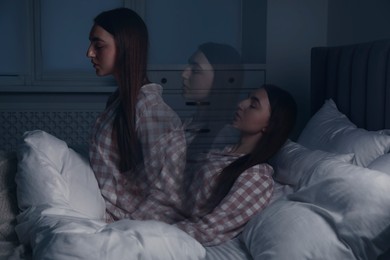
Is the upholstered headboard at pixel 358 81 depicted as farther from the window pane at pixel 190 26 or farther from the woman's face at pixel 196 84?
the window pane at pixel 190 26

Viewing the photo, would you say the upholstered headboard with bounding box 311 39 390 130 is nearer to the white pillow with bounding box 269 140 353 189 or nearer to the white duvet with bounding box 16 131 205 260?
the white pillow with bounding box 269 140 353 189

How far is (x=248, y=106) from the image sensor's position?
1.16 meters

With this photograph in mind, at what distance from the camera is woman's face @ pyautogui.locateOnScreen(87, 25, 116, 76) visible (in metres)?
1.06

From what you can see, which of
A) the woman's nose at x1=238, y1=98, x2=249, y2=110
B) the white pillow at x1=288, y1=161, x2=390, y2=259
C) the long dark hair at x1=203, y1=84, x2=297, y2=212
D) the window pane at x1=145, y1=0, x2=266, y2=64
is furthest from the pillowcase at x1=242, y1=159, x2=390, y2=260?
the window pane at x1=145, y1=0, x2=266, y2=64

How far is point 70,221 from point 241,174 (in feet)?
1.29

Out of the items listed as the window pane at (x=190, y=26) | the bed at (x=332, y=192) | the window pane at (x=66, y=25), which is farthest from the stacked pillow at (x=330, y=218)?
the window pane at (x=66, y=25)

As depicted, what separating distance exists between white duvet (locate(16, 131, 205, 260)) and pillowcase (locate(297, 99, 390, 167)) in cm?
50

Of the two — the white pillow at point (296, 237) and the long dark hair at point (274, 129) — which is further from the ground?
the long dark hair at point (274, 129)

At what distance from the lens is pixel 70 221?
813mm

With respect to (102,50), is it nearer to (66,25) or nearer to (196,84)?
(196,84)

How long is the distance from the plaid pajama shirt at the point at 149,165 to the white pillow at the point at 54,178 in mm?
39

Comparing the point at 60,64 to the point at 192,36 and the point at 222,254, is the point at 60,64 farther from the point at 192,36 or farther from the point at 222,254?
the point at 222,254

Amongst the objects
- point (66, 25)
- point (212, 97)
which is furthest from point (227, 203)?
point (66, 25)

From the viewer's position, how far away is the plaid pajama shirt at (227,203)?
998mm
